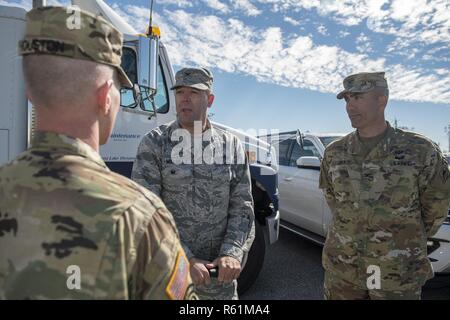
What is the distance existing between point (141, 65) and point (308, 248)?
386 centimetres

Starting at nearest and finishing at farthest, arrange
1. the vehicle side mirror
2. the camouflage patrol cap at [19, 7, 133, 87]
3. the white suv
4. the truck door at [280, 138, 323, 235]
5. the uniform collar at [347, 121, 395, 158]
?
the camouflage patrol cap at [19, 7, 133, 87] → the uniform collar at [347, 121, 395, 158] → the vehicle side mirror → the white suv → the truck door at [280, 138, 323, 235]

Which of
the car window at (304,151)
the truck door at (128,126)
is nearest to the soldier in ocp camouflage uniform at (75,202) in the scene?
the truck door at (128,126)

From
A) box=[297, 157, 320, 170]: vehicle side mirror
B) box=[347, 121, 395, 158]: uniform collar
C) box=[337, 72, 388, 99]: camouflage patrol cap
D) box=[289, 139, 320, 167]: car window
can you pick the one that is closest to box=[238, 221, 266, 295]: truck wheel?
box=[297, 157, 320, 170]: vehicle side mirror

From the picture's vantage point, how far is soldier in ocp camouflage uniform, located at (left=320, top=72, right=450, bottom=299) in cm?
199

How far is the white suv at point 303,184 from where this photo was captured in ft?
14.7

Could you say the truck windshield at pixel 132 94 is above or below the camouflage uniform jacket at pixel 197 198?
above

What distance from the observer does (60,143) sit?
835 millimetres

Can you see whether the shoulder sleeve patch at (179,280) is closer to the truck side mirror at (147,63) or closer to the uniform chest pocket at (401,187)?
the uniform chest pocket at (401,187)

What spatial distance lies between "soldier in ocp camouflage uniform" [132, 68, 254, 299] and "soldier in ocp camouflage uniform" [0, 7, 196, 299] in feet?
3.42

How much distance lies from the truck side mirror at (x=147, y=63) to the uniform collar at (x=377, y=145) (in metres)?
1.66

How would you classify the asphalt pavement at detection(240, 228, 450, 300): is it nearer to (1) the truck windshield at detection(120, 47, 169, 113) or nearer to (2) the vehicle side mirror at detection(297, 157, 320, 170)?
(2) the vehicle side mirror at detection(297, 157, 320, 170)

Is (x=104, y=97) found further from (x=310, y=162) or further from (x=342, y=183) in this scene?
(x=310, y=162)
